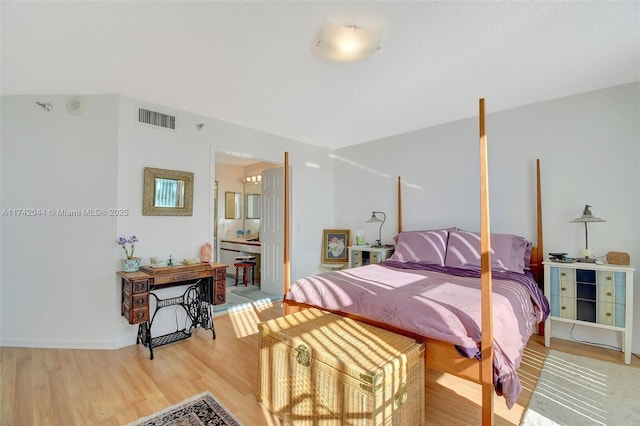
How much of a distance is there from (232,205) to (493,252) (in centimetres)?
516

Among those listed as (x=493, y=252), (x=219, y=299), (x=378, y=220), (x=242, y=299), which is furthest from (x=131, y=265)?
(x=493, y=252)

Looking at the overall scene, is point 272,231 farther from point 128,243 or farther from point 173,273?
point 128,243

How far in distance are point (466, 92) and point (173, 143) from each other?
10.7ft

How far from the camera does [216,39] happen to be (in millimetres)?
2055

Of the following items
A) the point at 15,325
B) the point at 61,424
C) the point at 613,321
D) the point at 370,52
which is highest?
the point at 370,52

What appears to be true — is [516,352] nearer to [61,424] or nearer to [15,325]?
[61,424]

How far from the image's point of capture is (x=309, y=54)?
225 cm

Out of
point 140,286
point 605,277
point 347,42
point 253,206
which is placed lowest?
point 140,286

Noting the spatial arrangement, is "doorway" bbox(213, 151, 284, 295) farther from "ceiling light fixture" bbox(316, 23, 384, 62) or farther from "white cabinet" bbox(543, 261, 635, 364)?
"white cabinet" bbox(543, 261, 635, 364)

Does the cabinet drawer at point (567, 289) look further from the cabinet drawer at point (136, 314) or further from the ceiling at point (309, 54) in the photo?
the cabinet drawer at point (136, 314)

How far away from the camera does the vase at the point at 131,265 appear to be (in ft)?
9.23

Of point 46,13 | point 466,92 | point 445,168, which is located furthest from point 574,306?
point 46,13

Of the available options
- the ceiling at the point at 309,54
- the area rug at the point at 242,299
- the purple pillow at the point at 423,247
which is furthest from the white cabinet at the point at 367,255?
the ceiling at the point at 309,54

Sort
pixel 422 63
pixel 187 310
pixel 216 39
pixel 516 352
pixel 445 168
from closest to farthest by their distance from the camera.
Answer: pixel 516 352 → pixel 216 39 → pixel 422 63 → pixel 187 310 → pixel 445 168
